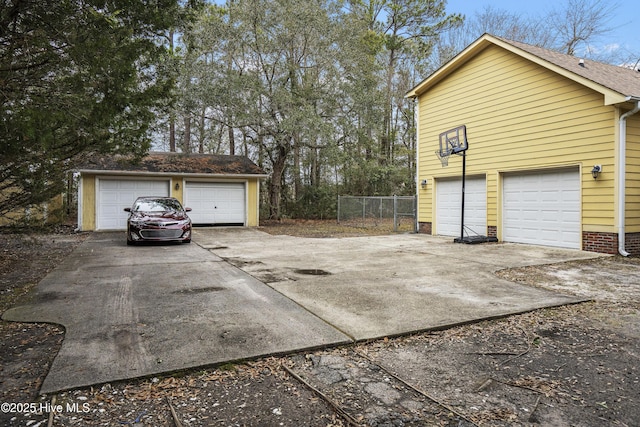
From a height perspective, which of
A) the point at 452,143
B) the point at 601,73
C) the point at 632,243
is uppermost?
the point at 601,73

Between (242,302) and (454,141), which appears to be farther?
(454,141)

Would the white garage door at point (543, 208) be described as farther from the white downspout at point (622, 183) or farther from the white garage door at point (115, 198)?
the white garage door at point (115, 198)

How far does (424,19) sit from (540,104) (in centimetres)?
1576

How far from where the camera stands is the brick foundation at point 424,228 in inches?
540

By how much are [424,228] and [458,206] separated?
1.79 meters

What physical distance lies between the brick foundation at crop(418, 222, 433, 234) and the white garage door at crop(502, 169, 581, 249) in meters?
2.98

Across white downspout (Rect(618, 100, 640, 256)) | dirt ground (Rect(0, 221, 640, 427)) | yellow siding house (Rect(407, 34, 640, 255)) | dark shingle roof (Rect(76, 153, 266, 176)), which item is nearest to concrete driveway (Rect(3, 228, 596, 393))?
dirt ground (Rect(0, 221, 640, 427))

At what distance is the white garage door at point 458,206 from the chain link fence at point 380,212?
1396 mm

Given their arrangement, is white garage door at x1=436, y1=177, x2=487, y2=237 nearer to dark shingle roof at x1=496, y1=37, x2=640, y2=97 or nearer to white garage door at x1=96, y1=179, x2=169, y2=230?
dark shingle roof at x1=496, y1=37, x2=640, y2=97

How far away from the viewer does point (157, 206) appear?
38.0ft

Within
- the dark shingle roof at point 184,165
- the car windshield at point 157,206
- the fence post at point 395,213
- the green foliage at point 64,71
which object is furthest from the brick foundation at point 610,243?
the dark shingle roof at point 184,165

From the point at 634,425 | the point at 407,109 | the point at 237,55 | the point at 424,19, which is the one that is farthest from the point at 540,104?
the point at 424,19

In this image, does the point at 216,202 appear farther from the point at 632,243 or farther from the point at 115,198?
the point at 632,243

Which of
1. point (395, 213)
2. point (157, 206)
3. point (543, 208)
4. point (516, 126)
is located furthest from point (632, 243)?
point (157, 206)
